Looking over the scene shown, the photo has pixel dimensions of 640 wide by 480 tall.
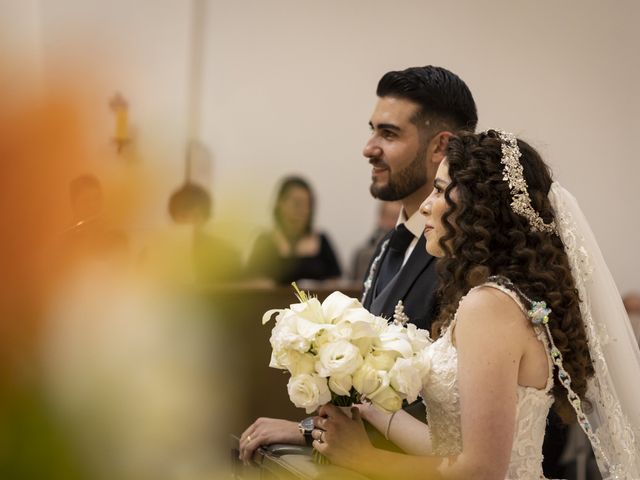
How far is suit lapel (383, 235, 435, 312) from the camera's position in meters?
2.57

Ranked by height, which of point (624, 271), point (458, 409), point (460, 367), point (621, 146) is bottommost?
point (624, 271)

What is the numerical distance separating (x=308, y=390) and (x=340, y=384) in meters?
0.07

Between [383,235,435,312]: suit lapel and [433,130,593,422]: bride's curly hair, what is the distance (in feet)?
1.40

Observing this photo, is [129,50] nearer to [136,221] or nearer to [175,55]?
[136,221]

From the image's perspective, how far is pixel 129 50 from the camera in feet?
1.45

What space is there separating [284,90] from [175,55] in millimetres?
1015

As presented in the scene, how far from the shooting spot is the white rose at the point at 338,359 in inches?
70.9

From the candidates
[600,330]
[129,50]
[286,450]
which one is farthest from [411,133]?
Result: [129,50]

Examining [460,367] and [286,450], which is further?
[286,450]

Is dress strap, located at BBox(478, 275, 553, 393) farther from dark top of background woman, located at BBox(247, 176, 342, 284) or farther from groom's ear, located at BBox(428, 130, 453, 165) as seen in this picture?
dark top of background woman, located at BBox(247, 176, 342, 284)

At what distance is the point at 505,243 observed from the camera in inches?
83.4

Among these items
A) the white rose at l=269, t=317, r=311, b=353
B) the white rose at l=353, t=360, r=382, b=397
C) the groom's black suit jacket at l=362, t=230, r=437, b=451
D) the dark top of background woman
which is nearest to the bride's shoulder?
the white rose at l=353, t=360, r=382, b=397

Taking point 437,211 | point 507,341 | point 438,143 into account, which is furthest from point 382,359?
point 438,143

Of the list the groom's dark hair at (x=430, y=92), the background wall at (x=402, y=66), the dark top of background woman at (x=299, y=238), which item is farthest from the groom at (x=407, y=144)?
the background wall at (x=402, y=66)
